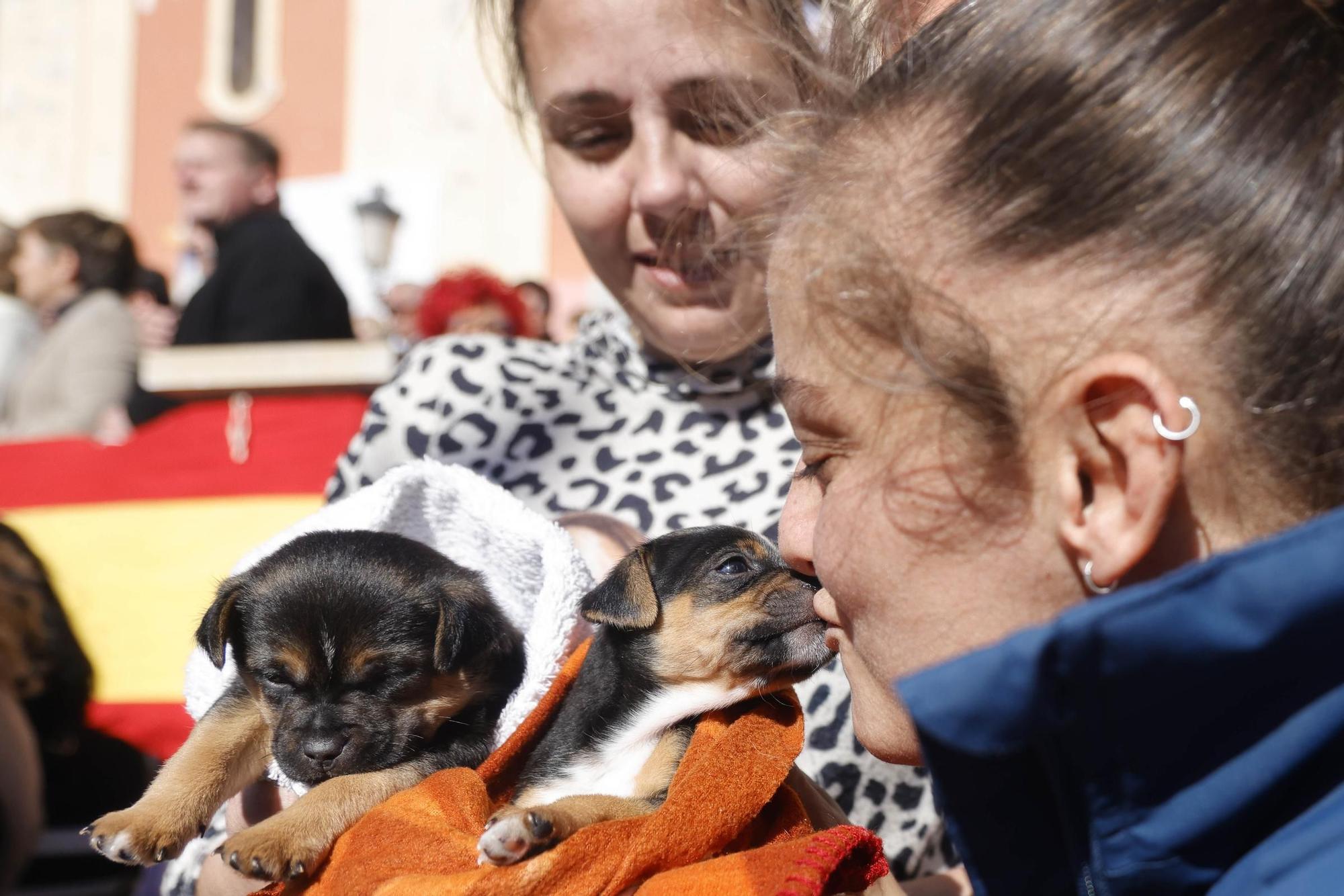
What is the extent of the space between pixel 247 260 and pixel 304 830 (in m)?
5.99

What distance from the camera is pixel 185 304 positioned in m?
7.80

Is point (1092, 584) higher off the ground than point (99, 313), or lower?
lower

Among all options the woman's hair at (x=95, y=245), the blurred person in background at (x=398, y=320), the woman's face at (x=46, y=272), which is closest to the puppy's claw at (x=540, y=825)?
the woman's hair at (x=95, y=245)

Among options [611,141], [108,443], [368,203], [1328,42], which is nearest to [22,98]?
[368,203]

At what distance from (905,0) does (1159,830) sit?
3.94ft

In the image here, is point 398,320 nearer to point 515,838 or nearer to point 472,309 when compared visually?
point 472,309

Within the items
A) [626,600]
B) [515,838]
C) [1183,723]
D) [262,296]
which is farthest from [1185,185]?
[262,296]

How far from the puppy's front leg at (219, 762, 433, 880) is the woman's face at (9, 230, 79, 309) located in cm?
692

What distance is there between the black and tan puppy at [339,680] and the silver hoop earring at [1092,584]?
1245 mm

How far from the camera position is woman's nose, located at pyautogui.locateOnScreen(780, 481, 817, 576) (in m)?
1.60

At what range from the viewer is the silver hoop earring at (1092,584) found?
1212 millimetres

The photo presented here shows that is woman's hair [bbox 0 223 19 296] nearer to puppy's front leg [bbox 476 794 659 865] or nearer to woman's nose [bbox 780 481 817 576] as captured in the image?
puppy's front leg [bbox 476 794 659 865]

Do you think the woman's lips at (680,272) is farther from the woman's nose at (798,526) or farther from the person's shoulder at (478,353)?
the woman's nose at (798,526)

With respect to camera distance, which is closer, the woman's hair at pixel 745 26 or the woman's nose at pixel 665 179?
the woman's hair at pixel 745 26
